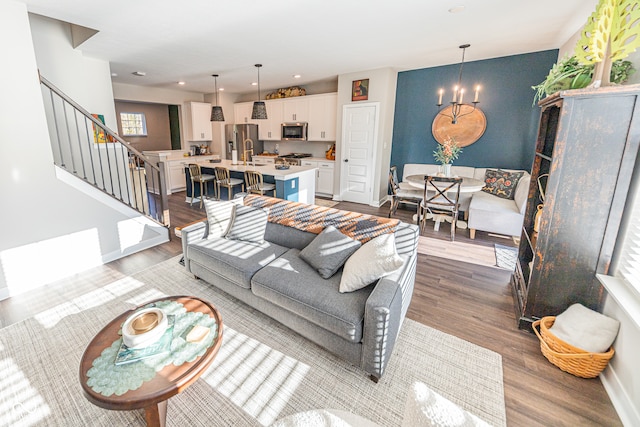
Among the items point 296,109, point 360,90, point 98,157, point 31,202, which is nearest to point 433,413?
point 31,202

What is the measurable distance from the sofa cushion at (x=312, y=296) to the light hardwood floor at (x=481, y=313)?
89 cm

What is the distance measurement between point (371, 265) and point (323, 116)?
5131 mm

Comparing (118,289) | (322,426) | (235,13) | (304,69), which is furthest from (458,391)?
(304,69)

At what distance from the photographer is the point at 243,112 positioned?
7.65 m

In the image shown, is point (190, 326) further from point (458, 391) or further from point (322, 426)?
point (458, 391)

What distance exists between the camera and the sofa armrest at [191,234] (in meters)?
2.67

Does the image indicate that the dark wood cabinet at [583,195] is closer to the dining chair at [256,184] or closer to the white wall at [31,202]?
the dining chair at [256,184]

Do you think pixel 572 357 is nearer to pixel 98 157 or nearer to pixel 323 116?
pixel 323 116

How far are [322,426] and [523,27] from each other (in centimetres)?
440

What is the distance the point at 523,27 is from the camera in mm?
3242

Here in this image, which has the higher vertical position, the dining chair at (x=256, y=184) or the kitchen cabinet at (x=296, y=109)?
the kitchen cabinet at (x=296, y=109)

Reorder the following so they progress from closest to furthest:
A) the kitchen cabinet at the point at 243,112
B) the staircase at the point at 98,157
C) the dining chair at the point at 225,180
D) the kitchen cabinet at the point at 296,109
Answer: the staircase at the point at 98,157
the dining chair at the point at 225,180
the kitchen cabinet at the point at 296,109
the kitchen cabinet at the point at 243,112

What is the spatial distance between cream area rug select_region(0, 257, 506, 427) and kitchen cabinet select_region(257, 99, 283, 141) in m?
5.63

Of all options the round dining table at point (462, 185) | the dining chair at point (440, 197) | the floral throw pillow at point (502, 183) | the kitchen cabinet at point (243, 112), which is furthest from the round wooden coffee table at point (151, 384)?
the kitchen cabinet at point (243, 112)
